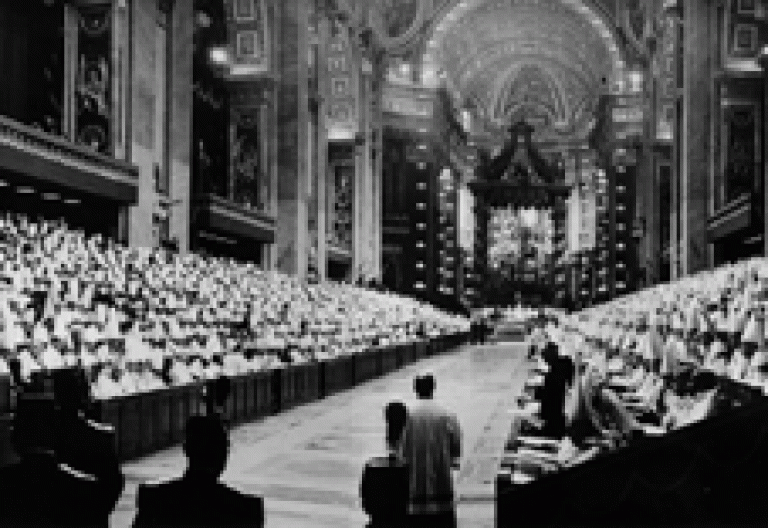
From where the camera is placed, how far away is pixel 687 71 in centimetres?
3206

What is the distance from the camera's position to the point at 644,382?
1032 centimetres

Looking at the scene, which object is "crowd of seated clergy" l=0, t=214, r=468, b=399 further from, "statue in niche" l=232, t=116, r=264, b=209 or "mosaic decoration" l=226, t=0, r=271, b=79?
"mosaic decoration" l=226, t=0, r=271, b=79

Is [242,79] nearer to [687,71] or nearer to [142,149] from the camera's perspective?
[142,149]

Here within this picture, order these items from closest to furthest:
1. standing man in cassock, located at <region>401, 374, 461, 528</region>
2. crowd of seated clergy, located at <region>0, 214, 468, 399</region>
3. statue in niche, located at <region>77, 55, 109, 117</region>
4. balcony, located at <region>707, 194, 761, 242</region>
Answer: standing man in cassock, located at <region>401, 374, 461, 528</region>, crowd of seated clergy, located at <region>0, 214, 468, 399</region>, statue in niche, located at <region>77, 55, 109, 117</region>, balcony, located at <region>707, 194, 761, 242</region>

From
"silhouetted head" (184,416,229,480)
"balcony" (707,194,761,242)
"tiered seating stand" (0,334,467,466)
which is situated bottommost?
"tiered seating stand" (0,334,467,466)

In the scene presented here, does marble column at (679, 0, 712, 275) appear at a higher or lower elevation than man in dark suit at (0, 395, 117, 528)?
higher

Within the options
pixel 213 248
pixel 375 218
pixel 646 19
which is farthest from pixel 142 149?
pixel 646 19

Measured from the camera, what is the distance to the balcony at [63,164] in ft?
56.3

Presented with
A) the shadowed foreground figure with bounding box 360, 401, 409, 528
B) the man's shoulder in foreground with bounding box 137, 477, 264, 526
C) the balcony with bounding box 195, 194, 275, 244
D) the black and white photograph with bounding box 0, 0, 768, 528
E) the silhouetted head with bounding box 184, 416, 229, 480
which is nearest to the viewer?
the man's shoulder in foreground with bounding box 137, 477, 264, 526

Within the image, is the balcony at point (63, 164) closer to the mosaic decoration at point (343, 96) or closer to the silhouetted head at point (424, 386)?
the silhouetted head at point (424, 386)

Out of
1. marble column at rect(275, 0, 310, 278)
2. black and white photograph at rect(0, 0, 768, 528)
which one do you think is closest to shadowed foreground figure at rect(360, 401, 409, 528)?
black and white photograph at rect(0, 0, 768, 528)

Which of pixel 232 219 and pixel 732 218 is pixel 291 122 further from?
pixel 732 218

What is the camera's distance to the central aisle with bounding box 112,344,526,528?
7.86 m

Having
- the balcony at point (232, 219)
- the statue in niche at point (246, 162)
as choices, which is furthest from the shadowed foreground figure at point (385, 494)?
the statue in niche at point (246, 162)
